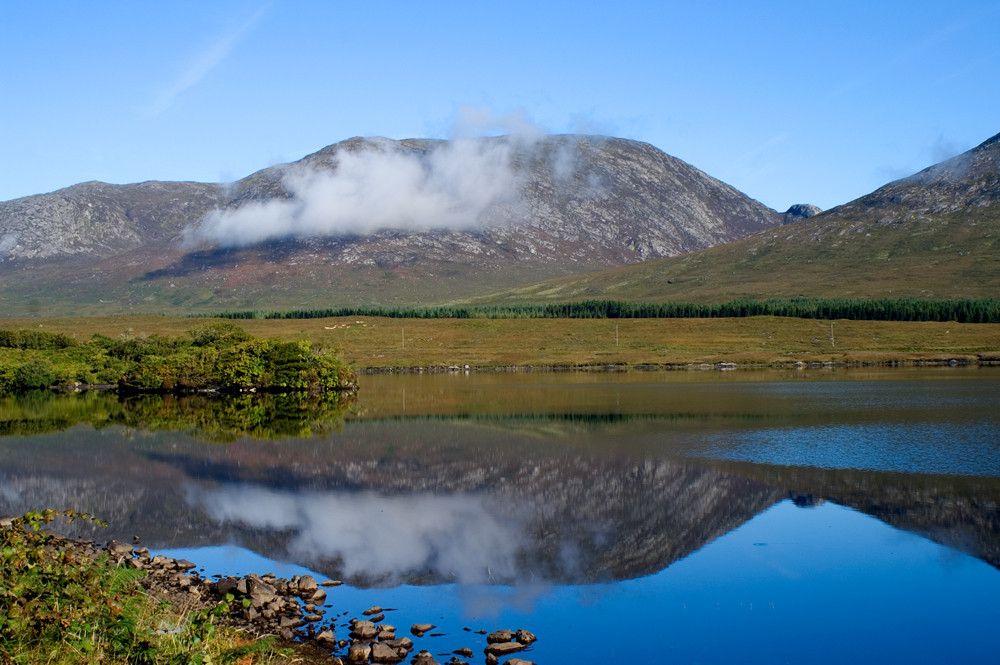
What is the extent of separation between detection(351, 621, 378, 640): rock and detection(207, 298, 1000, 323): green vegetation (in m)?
147

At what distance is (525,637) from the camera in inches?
631

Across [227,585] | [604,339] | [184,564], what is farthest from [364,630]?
[604,339]

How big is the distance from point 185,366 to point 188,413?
75.0ft

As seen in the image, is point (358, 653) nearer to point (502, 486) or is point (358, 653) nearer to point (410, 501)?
point (410, 501)

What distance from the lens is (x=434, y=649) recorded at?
15.7 metres

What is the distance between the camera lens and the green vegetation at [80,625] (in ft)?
39.0

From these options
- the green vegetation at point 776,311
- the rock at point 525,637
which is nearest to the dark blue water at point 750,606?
the rock at point 525,637

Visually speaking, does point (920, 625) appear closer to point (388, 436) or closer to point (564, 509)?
point (564, 509)

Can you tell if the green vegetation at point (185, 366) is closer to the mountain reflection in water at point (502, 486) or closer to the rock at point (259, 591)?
Result: the mountain reflection in water at point (502, 486)

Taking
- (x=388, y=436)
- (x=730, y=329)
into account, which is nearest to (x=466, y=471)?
(x=388, y=436)

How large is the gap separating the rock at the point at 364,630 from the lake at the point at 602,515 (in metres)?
0.89

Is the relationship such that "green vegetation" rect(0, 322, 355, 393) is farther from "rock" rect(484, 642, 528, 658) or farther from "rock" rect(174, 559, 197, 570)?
"rock" rect(484, 642, 528, 658)

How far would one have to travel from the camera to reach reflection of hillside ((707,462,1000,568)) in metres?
22.6

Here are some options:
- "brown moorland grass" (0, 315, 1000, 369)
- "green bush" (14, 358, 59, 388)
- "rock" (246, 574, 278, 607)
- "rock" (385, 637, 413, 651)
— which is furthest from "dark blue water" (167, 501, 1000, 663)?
"brown moorland grass" (0, 315, 1000, 369)
